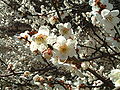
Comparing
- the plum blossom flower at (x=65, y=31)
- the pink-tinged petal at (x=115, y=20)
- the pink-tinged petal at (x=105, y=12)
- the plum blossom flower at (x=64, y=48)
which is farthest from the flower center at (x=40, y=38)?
the pink-tinged petal at (x=115, y=20)

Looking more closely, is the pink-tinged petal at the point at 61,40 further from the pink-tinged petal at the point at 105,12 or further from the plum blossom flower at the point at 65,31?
the pink-tinged petal at the point at 105,12

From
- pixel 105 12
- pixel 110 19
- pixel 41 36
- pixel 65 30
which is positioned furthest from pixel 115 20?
pixel 41 36

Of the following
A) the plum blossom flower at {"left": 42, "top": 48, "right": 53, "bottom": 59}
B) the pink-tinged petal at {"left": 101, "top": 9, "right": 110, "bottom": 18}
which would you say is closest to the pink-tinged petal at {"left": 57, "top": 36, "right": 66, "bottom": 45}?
the plum blossom flower at {"left": 42, "top": 48, "right": 53, "bottom": 59}

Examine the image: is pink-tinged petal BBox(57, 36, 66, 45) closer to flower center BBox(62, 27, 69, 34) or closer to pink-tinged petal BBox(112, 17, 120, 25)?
flower center BBox(62, 27, 69, 34)

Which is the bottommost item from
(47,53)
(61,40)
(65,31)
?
(47,53)

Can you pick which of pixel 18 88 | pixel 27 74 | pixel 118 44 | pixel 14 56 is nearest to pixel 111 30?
pixel 118 44

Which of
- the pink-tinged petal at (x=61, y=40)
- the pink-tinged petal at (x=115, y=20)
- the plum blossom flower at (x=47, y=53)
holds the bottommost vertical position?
the plum blossom flower at (x=47, y=53)

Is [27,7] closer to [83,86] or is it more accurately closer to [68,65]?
[83,86]

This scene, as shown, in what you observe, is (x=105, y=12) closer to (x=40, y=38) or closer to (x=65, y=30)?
(x=65, y=30)
